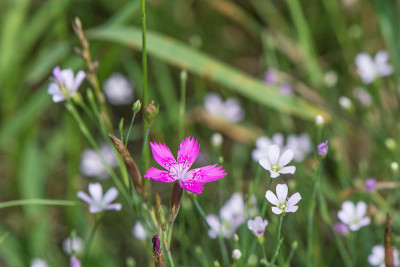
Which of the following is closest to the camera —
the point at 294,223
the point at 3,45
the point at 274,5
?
the point at 294,223

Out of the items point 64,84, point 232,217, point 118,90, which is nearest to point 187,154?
point 64,84

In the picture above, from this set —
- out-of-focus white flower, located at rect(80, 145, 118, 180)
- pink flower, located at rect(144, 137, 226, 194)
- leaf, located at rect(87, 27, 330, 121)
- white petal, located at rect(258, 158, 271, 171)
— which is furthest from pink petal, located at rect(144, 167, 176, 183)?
out-of-focus white flower, located at rect(80, 145, 118, 180)

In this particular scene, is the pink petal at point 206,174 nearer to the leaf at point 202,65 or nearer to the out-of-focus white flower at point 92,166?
the leaf at point 202,65

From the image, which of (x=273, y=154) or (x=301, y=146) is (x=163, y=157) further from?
(x=301, y=146)

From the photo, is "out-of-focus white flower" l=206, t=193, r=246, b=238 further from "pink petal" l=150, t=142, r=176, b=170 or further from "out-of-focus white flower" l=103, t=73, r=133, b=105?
"out-of-focus white flower" l=103, t=73, r=133, b=105

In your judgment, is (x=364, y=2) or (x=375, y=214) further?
(x=364, y=2)

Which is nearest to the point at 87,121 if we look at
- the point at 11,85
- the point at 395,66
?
the point at 11,85

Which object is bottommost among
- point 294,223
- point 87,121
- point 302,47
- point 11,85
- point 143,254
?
point 143,254

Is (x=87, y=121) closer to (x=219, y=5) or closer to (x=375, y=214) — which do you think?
(x=219, y=5)
